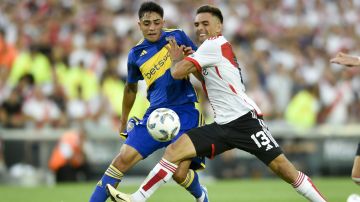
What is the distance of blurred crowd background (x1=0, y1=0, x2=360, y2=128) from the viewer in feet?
59.5

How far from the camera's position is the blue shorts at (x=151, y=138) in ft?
31.3

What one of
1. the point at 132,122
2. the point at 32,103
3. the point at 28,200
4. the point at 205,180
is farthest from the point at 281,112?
the point at 132,122

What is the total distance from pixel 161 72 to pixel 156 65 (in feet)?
0.35

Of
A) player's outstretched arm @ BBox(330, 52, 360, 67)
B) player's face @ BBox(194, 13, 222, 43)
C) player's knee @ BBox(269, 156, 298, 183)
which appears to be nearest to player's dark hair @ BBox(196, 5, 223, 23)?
player's face @ BBox(194, 13, 222, 43)

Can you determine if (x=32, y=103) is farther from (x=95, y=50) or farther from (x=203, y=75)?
(x=203, y=75)

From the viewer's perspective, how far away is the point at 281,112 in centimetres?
1931

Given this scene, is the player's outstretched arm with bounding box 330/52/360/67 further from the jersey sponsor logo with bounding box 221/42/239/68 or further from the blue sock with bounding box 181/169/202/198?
the blue sock with bounding box 181/169/202/198

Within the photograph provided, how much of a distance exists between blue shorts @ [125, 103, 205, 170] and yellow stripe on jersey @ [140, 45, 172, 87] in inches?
15.6

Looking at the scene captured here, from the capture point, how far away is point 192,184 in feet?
32.6

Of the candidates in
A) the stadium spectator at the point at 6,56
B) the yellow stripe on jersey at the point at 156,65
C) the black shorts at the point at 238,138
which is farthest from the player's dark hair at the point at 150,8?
the stadium spectator at the point at 6,56

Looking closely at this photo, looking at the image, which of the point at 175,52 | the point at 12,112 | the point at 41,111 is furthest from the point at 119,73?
the point at 175,52

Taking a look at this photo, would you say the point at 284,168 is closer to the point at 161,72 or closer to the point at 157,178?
the point at 157,178

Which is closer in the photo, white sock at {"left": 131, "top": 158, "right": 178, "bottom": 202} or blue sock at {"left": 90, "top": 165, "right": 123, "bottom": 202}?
white sock at {"left": 131, "top": 158, "right": 178, "bottom": 202}

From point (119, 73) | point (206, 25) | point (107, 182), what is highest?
point (206, 25)
